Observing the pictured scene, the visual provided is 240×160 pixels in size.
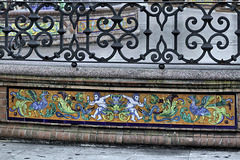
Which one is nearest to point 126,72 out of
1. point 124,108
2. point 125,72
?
point 125,72

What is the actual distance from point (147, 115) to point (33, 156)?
1319 millimetres

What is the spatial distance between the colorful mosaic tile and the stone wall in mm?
28

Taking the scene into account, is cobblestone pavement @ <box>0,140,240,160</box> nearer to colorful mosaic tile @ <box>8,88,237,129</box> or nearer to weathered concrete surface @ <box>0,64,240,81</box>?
colorful mosaic tile @ <box>8,88,237,129</box>

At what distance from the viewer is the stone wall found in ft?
19.5

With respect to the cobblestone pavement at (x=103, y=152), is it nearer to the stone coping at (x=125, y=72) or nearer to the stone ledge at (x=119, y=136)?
the stone ledge at (x=119, y=136)

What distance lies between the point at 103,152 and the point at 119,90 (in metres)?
0.70

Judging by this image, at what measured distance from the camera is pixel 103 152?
596 cm

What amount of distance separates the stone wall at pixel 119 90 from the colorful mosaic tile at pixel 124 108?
28 millimetres

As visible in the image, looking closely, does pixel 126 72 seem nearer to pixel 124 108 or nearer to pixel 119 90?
pixel 119 90

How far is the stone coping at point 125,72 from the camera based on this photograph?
5.88 metres

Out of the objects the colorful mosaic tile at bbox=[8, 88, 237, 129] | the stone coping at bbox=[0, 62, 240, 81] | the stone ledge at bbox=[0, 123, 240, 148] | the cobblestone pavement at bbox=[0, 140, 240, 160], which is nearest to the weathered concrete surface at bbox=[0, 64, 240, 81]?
the stone coping at bbox=[0, 62, 240, 81]

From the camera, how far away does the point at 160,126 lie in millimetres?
6113

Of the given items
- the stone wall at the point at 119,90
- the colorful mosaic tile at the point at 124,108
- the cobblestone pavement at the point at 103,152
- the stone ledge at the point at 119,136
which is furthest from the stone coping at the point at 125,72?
the cobblestone pavement at the point at 103,152

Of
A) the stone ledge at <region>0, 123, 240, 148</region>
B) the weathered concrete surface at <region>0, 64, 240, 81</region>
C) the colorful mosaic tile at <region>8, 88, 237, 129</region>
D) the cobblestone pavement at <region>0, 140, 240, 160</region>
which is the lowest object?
the cobblestone pavement at <region>0, 140, 240, 160</region>
